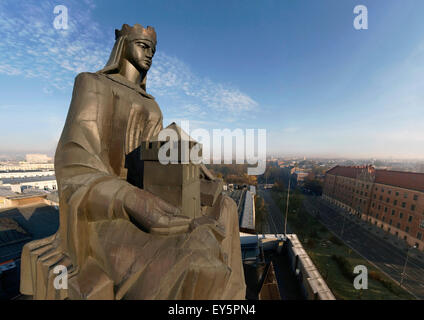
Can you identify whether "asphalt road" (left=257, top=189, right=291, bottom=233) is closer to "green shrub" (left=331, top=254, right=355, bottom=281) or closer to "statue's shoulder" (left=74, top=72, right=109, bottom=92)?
"green shrub" (left=331, top=254, right=355, bottom=281)

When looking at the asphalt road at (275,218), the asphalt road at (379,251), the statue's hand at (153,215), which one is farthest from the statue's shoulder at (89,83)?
the asphalt road at (275,218)

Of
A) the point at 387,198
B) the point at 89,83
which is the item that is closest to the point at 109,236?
the point at 89,83

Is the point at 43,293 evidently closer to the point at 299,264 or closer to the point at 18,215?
the point at 299,264

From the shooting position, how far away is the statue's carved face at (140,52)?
14.2ft

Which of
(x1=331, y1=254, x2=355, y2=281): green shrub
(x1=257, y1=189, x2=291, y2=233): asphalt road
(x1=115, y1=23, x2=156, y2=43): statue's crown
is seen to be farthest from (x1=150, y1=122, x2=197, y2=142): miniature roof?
(x1=257, y1=189, x2=291, y2=233): asphalt road

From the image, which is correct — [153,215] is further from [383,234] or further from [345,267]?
[383,234]

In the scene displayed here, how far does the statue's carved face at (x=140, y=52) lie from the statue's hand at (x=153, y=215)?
3417 millimetres

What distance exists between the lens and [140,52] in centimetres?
436

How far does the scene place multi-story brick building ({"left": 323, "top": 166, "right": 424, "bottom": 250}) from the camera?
20.1 metres

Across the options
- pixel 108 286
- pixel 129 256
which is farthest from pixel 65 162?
pixel 108 286

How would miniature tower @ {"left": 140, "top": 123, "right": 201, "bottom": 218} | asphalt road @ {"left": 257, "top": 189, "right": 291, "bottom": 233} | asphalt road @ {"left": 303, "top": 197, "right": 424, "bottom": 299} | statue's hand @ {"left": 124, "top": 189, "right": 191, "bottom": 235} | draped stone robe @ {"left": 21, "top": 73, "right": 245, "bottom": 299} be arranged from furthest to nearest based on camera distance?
1. asphalt road @ {"left": 257, "top": 189, "right": 291, "bottom": 233}
2. asphalt road @ {"left": 303, "top": 197, "right": 424, "bottom": 299}
3. miniature tower @ {"left": 140, "top": 123, "right": 201, "bottom": 218}
4. statue's hand @ {"left": 124, "top": 189, "right": 191, "bottom": 235}
5. draped stone robe @ {"left": 21, "top": 73, "right": 245, "bottom": 299}

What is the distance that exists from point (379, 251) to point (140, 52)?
90.5 ft

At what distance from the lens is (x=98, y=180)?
2.98 m

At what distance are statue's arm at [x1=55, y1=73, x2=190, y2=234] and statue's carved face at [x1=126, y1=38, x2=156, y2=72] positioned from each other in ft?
3.73
